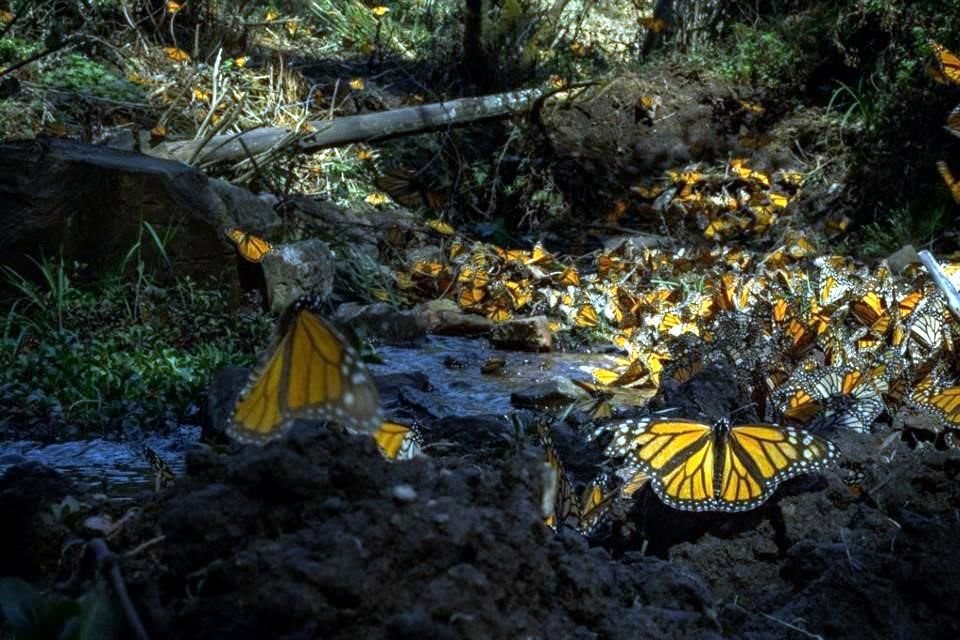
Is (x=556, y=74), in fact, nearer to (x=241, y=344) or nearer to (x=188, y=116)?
(x=188, y=116)

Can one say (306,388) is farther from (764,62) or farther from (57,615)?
(764,62)

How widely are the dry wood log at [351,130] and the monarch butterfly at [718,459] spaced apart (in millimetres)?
5982

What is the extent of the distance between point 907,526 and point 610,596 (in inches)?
32.8

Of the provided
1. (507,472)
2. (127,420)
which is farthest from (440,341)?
(507,472)

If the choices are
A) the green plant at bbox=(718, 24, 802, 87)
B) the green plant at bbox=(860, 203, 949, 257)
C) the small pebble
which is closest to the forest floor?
the small pebble

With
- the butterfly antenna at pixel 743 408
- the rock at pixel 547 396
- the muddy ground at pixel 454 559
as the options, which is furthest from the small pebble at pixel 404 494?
the rock at pixel 547 396

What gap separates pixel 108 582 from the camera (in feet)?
4.92

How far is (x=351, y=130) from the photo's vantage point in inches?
373

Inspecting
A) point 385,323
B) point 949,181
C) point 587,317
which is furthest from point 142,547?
point 949,181

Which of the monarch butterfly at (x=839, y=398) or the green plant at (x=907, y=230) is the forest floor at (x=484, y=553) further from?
the green plant at (x=907, y=230)

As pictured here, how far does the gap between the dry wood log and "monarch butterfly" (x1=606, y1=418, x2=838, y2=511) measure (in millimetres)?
5982

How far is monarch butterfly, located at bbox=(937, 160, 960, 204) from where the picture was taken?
8.82m

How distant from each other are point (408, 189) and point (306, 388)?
8491 millimetres

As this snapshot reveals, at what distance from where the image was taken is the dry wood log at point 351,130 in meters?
8.19
